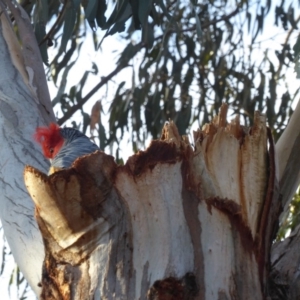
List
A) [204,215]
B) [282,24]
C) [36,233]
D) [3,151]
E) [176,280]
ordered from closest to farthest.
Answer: [176,280] < [204,215] < [36,233] < [3,151] < [282,24]

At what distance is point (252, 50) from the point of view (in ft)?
14.0

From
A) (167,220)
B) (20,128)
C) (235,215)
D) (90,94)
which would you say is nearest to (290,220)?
(90,94)

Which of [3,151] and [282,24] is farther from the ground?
[282,24]

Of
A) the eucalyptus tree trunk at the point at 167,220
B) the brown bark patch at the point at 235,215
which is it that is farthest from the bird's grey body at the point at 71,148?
the brown bark patch at the point at 235,215

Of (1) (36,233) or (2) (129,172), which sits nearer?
(2) (129,172)

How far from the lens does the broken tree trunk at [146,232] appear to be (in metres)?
1.38

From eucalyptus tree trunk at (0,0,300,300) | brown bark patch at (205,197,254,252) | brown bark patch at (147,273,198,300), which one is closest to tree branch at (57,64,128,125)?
eucalyptus tree trunk at (0,0,300,300)

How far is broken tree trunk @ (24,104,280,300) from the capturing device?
138cm

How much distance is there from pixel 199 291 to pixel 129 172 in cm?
29

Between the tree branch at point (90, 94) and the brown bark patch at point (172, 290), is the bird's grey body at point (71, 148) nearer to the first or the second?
the brown bark patch at point (172, 290)

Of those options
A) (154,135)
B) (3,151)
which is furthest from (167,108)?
(3,151)

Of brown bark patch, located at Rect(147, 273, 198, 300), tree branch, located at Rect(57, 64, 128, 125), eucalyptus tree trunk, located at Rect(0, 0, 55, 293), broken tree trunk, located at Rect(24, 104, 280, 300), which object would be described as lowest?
brown bark patch, located at Rect(147, 273, 198, 300)

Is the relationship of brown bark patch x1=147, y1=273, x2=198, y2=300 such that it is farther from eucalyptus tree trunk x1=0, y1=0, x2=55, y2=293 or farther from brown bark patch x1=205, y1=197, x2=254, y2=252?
eucalyptus tree trunk x1=0, y1=0, x2=55, y2=293

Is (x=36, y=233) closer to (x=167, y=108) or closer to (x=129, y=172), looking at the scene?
(x=129, y=172)
